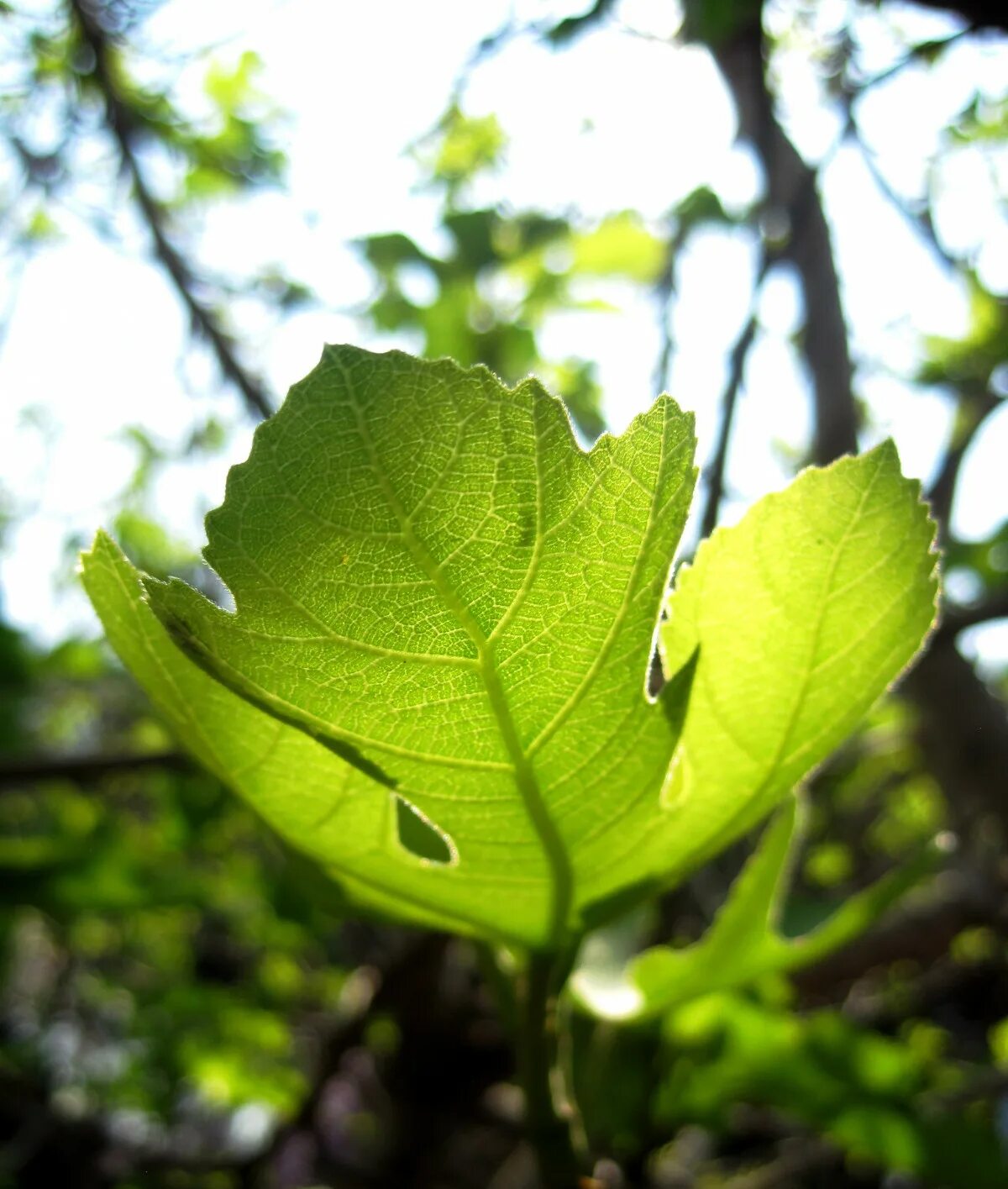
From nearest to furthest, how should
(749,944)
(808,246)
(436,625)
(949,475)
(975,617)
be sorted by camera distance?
1. (436,625)
2. (749,944)
3. (975,617)
4. (949,475)
5. (808,246)

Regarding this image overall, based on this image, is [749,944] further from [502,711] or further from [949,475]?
[949,475]

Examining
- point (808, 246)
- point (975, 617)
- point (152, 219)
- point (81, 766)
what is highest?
point (152, 219)

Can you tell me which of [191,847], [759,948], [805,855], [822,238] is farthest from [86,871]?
[805,855]

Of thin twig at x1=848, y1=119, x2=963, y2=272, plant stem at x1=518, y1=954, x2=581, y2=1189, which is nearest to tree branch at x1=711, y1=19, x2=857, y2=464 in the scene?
thin twig at x1=848, y1=119, x2=963, y2=272

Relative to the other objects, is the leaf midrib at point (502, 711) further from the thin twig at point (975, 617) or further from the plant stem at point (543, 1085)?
the thin twig at point (975, 617)

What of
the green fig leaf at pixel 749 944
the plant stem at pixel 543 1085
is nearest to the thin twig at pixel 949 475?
the green fig leaf at pixel 749 944

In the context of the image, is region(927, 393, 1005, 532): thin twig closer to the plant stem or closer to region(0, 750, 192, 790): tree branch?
the plant stem

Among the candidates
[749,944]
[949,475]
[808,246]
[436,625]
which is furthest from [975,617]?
[436,625]
